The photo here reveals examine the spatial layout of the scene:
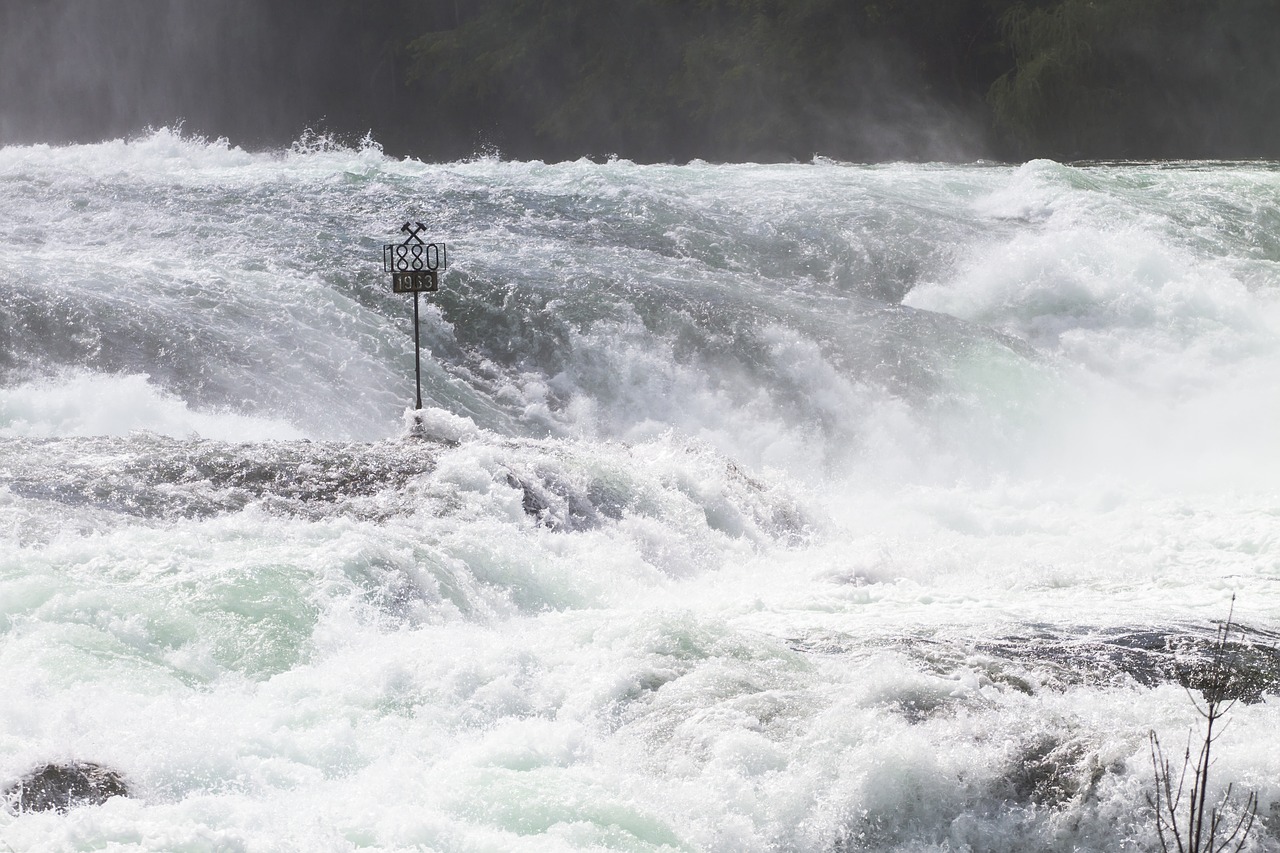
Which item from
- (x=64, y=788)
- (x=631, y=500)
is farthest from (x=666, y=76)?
(x=64, y=788)

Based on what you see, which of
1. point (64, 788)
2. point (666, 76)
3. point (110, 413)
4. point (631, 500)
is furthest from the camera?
point (666, 76)

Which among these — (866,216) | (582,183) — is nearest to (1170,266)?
(866,216)

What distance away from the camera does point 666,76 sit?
3072 centimetres

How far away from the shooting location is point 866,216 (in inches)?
566

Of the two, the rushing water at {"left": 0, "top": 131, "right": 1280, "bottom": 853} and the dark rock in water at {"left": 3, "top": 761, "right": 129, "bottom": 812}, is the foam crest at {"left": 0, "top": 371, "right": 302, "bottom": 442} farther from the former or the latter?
the dark rock in water at {"left": 3, "top": 761, "right": 129, "bottom": 812}

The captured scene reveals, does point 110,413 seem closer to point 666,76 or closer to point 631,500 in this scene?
point 631,500

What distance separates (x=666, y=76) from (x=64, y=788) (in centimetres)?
2845

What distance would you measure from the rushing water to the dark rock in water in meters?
0.08

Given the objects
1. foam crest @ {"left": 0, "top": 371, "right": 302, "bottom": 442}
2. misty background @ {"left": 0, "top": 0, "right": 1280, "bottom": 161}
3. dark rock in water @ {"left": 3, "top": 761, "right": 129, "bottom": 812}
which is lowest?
dark rock in water @ {"left": 3, "top": 761, "right": 129, "bottom": 812}

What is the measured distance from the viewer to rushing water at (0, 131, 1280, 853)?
4.35 meters

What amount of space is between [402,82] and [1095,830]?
31.7 metres

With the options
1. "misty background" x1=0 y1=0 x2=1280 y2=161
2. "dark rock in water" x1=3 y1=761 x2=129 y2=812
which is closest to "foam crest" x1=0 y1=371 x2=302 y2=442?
"dark rock in water" x1=3 y1=761 x2=129 y2=812

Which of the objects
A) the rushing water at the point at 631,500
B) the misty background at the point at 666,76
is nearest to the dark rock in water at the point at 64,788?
the rushing water at the point at 631,500

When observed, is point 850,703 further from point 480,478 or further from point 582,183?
point 582,183
